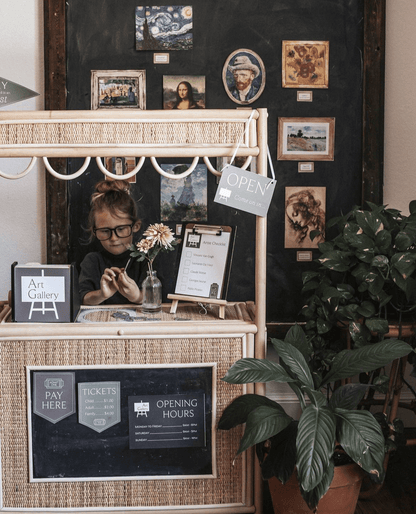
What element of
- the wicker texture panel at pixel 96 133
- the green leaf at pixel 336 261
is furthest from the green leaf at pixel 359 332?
the wicker texture panel at pixel 96 133

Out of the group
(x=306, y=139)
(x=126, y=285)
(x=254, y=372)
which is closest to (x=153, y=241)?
(x=126, y=285)

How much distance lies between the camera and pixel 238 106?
2.41 m

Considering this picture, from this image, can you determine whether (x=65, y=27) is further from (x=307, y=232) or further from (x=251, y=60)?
(x=307, y=232)

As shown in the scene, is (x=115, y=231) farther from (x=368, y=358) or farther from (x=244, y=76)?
(x=368, y=358)

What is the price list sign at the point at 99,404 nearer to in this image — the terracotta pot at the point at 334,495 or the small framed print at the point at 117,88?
the terracotta pot at the point at 334,495

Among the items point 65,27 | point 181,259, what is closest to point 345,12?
point 65,27

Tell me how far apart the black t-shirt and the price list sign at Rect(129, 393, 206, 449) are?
0.58 m

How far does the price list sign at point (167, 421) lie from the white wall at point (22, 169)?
1.09 meters

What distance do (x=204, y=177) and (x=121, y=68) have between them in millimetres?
665

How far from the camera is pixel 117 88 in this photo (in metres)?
2.37

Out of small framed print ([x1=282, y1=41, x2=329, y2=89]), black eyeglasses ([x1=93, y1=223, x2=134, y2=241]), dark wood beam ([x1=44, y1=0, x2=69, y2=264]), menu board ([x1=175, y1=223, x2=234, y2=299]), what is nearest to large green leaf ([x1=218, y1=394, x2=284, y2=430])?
menu board ([x1=175, y1=223, x2=234, y2=299])

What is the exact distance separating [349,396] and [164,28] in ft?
6.13

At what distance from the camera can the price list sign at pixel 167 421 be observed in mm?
1765

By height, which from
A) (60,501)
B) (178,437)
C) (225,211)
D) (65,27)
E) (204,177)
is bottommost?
(60,501)
